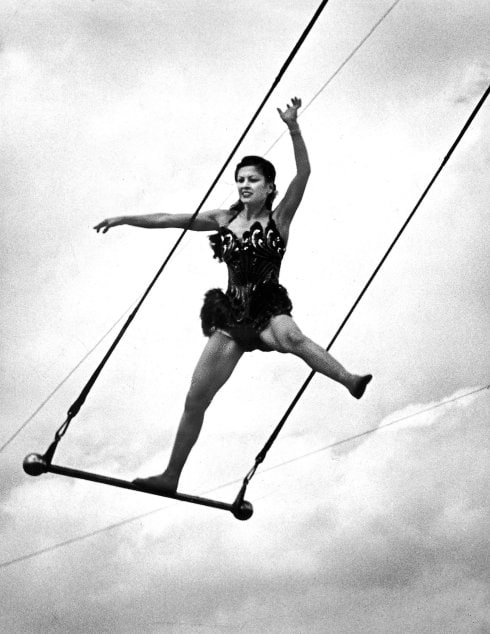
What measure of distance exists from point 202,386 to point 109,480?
90 cm

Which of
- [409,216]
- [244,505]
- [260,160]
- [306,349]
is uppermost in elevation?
[260,160]

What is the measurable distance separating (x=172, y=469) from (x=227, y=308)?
104cm

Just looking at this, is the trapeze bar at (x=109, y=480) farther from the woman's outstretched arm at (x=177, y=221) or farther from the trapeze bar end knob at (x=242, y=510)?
the woman's outstretched arm at (x=177, y=221)

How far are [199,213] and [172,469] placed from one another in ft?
5.18

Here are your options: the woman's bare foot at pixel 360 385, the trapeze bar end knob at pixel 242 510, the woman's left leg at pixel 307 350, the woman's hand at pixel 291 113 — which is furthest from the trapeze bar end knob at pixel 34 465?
the woman's hand at pixel 291 113

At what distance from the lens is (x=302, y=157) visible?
808 centimetres

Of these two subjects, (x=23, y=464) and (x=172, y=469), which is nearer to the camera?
(x=23, y=464)

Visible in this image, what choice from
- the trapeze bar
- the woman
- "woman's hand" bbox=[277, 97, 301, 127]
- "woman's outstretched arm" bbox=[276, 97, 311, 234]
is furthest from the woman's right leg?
"woman's hand" bbox=[277, 97, 301, 127]

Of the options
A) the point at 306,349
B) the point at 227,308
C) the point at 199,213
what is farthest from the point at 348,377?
the point at 199,213

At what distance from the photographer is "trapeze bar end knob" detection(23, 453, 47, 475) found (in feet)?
25.2

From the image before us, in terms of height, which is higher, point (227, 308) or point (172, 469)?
point (227, 308)

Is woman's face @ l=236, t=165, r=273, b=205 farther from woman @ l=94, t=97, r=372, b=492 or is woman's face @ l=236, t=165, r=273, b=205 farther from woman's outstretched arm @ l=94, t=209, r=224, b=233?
Result: woman's outstretched arm @ l=94, t=209, r=224, b=233

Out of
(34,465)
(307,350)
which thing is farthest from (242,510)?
Result: (34,465)

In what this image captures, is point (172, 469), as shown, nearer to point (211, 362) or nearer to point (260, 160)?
point (211, 362)
